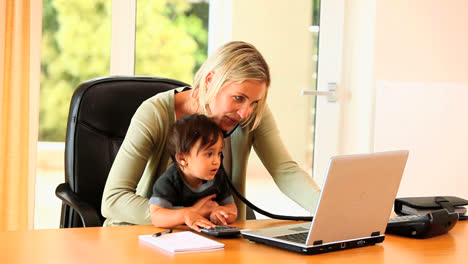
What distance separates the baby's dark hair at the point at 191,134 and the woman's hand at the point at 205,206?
13cm

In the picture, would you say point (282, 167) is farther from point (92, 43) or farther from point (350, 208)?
point (92, 43)

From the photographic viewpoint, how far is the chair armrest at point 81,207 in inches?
68.3

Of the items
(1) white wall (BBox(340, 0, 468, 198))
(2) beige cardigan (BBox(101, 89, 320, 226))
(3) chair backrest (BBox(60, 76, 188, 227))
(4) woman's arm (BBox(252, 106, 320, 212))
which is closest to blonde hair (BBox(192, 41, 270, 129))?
(2) beige cardigan (BBox(101, 89, 320, 226))

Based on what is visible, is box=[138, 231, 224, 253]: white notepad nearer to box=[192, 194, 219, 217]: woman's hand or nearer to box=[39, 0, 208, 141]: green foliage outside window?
box=[192, 194, 219, 217]: woman's hand

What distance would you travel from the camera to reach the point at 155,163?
5.87 feet

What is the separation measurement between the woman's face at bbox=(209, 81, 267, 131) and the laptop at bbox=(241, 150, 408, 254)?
1.33 feet

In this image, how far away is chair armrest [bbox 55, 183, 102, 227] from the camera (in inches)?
68.3

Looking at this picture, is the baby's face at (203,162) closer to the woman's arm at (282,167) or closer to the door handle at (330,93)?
the woman's arm at (282,167)

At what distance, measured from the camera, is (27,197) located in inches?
116

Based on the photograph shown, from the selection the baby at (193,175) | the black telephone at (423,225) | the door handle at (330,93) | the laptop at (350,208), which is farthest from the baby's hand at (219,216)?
the door handle at (330,93)

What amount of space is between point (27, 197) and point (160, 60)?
39.1 inches

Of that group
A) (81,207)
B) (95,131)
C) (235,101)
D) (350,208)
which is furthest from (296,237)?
(95,131)

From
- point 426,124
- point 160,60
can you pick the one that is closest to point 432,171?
point 426,124

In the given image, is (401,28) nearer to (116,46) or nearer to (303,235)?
(116,46)
